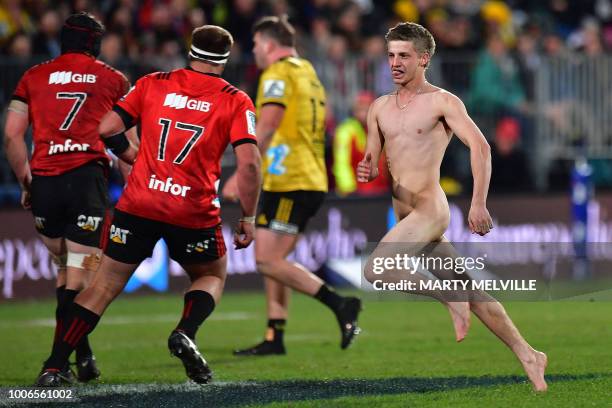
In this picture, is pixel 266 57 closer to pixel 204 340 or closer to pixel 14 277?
pixel 204 340

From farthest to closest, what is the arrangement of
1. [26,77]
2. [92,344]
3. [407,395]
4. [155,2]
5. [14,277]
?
1. [155,2]
2. [14,277]
3. [92,344]
4. [26,77]
5. [407,395]

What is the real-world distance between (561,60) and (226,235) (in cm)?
609

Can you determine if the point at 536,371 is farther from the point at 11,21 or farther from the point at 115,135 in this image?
the point at 11,21

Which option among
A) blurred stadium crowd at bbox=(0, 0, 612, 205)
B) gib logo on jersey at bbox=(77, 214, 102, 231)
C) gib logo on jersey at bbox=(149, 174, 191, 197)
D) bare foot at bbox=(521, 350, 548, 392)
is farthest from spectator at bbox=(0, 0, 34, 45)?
bare foot at bbox=(521, 350, 548, 392)

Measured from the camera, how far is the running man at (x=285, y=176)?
11383 millimetres

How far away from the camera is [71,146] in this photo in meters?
9.46

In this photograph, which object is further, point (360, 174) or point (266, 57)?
point (266, 57)

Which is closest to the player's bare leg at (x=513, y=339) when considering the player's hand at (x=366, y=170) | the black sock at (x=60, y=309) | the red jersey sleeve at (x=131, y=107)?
the player's hand at (x=366, y=170)

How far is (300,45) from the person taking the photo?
739 inches

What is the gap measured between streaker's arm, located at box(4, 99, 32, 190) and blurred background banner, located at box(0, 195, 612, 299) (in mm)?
6404

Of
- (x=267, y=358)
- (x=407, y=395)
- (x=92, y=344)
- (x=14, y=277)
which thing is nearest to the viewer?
(x=407, y=395)

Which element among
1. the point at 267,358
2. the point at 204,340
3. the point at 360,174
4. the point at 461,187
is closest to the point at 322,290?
the point at 267,358

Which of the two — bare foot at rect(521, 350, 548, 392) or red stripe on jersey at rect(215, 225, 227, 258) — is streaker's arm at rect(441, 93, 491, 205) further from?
red stripe on jersey at rect(215, 225, 227, 258)

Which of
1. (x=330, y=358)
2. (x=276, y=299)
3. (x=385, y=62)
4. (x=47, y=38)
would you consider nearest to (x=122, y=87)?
(x=276, y=299)
